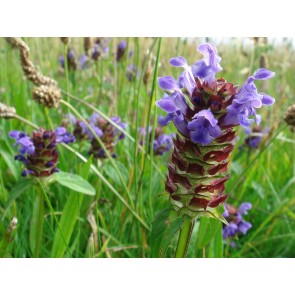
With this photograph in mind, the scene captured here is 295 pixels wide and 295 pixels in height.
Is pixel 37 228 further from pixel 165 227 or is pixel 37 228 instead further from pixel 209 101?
pixel 209 101

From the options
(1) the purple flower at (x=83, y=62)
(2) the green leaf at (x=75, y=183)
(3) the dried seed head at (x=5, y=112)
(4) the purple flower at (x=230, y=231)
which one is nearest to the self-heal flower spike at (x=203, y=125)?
(2) the green leaf at (x=75, y=183)

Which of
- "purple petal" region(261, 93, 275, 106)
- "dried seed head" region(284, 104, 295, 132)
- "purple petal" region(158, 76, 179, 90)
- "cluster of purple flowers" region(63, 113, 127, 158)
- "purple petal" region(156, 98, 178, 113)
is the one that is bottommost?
"cluster of purple flowers" region(63, 113, 127, 158)

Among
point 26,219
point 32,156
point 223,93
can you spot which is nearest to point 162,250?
point 223,93

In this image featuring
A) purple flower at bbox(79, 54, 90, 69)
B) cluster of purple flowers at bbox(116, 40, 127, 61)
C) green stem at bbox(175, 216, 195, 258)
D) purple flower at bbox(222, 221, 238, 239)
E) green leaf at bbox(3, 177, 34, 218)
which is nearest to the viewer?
green stem at bbox(175, 216, 195, 258)

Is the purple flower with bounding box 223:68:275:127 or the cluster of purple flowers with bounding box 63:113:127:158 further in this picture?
the cluster of purple flowers with bounding box 63:113:127:158

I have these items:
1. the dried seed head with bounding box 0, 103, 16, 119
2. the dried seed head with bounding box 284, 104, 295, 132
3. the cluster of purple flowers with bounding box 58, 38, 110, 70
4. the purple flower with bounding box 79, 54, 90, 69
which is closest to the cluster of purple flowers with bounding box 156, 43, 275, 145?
the dried seed head with bounding box 284, 104, 295, 132

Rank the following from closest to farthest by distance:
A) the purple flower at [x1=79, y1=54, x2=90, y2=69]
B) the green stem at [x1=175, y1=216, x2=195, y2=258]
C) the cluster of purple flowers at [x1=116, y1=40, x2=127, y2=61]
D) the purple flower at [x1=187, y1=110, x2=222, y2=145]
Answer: the purple flower at [x1=187, y1=110, x2=222, y2=145] < the green stem at [x1=175, y1=216, x2=195, y2=258] < the cluster of purple flowers at [x1=116, y1=40, x2=127, y2=61] < the purple flower at [x1=79, y1=54, x2=90, y2=69]

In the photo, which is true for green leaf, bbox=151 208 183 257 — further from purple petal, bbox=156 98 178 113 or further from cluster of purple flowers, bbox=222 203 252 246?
cluster of purple flowers, bbox=222 203 252 246

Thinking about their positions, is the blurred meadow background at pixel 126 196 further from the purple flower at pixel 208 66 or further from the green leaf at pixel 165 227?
the purple flower at pixel 208 66

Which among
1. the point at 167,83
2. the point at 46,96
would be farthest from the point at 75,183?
the point at 167,83
